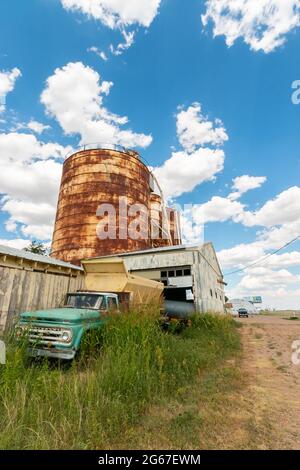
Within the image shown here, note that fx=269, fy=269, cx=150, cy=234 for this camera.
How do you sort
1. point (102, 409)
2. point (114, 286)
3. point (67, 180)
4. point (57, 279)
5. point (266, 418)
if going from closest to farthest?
point (102, 409)
point (266, 418)
point (114, 286)
point (57, 279)
point (67, 180)

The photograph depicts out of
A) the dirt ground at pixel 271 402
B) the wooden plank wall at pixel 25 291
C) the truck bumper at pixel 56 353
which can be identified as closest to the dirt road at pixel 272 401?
the dirt ground at pixel 271 402

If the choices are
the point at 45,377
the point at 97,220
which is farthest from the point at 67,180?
the point at 45,377

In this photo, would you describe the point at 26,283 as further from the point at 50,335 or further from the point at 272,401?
the point at 272,401

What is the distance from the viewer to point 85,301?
7570mm

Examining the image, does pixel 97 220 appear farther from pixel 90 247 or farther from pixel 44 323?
pixel 44 323

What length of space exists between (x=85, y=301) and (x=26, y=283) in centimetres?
324

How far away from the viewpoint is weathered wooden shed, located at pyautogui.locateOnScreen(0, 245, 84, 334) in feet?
28.4

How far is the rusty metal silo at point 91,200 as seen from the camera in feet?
63.2

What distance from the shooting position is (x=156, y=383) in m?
4.46
